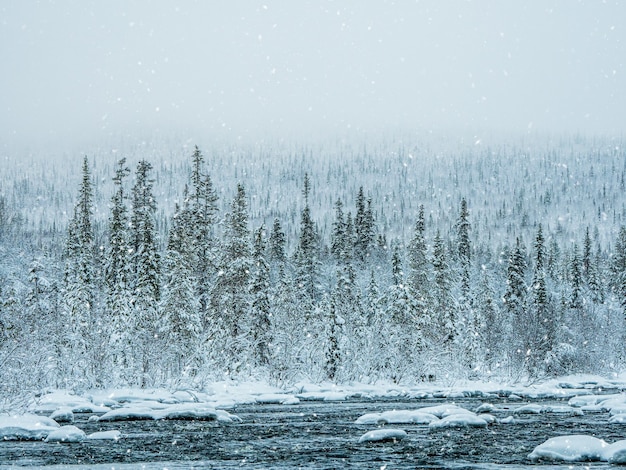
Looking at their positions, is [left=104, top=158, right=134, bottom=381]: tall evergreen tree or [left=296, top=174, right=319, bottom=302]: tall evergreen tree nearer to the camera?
[left=104, top=158, right=134, bottom=381]: tall evergreen tree

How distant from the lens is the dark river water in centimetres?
1343

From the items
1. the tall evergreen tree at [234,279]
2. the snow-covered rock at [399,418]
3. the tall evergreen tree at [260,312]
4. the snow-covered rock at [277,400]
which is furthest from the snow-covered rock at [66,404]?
the tall evergreen tree at [260,312]

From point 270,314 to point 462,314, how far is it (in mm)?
22002

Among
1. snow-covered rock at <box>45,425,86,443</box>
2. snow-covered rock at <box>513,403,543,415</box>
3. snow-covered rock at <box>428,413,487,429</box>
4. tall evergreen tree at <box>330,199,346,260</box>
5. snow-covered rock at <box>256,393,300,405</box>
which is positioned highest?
tall evergreen tree at <box>330,199,346,260</box>

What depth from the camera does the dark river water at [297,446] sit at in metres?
13.4

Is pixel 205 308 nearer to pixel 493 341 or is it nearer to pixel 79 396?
pixel 79 396

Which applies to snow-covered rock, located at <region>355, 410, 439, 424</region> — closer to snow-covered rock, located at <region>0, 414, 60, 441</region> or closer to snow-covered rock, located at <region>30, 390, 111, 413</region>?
snow-covered rock, located at <region>0, 414, 60, 441</region>

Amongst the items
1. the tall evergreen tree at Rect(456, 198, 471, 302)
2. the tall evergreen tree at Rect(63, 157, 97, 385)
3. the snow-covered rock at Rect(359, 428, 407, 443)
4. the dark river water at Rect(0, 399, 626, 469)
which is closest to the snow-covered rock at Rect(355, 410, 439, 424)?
the dark river water at Rect(0, 399, 626, 469)

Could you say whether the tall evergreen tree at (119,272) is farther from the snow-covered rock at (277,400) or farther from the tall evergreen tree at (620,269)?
the tall evergreen tree at (620,269)

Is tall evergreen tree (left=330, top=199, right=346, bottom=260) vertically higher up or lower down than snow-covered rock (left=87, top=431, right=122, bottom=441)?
higher up

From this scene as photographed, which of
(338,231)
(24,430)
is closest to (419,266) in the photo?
(338,231)

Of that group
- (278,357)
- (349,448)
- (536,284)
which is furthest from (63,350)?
(536,284)

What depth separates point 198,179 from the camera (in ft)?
181

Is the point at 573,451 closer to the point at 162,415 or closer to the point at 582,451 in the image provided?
the point at 582,451
